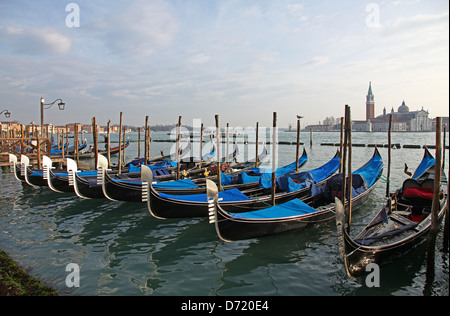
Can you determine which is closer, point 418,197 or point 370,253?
point 370,253

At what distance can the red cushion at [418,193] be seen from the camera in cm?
623

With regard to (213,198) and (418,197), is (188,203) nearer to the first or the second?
(213,198)

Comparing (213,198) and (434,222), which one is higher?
(213,198)

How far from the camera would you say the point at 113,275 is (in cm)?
448

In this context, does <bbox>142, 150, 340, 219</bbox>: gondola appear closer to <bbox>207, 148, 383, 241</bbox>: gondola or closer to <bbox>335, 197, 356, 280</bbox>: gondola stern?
<bbox>207, 148, 383, 241</bbox>: gondola

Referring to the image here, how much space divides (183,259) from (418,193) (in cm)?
484

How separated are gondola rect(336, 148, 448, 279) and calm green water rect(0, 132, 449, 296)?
25cm

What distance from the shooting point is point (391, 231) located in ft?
15.9
